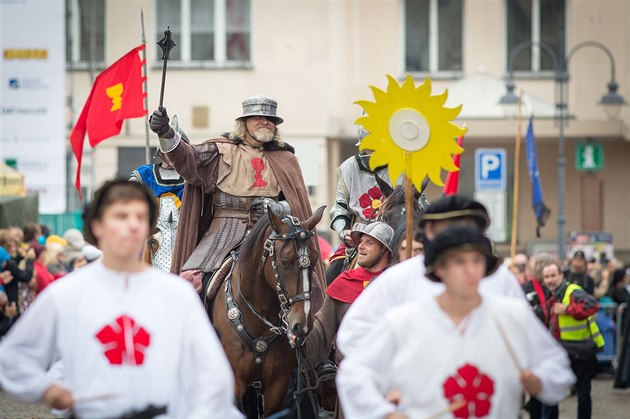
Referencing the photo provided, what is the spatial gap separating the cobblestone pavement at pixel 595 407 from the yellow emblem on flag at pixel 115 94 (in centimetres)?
299

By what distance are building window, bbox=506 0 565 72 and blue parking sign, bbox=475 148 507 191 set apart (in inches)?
367

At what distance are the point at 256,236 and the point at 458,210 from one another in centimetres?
342

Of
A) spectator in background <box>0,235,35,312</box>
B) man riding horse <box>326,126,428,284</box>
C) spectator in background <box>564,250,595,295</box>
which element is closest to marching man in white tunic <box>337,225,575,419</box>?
man riding horse <box>326,126,428,284</box>

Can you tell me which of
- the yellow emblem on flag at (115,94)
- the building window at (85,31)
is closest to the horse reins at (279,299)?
the yellow emblem on flag at (115,94)

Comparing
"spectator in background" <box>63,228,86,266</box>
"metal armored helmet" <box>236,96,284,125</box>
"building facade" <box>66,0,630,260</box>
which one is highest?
"building facade" <box>66,0,630,260</box>

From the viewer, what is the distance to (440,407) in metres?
5.70

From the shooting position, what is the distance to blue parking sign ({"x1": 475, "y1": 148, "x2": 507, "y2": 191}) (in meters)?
20.9

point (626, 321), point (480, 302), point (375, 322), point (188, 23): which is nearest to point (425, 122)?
point (375, 322)

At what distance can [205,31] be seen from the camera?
29969 millimetres

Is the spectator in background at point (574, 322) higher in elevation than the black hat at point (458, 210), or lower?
lower

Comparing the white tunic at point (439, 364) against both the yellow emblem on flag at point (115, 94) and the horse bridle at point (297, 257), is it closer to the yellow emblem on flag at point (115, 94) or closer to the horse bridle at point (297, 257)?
the horse bridle at point (297, 257)

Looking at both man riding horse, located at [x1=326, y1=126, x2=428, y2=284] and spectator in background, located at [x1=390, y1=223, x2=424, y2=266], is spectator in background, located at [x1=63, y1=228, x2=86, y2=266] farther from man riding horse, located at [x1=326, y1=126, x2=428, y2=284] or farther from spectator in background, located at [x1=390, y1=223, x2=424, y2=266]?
spectator in background, located at [x1=390, y1=223, x2=424, y2=266]

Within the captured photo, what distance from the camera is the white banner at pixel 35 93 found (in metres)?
22.9

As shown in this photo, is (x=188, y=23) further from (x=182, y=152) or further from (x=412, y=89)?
(x=412, y=89)
